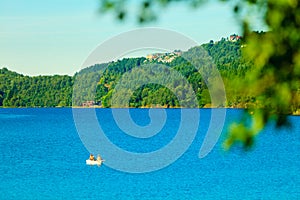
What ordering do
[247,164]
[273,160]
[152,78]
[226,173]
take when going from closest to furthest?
[226,173], [247,164], [273,160], [152,78]

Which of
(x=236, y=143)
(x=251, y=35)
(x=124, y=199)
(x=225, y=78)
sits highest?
(x=251, y=35)

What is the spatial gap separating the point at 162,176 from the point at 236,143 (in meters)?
36.1

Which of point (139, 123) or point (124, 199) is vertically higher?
point (139, 123)

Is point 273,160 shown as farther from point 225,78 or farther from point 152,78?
point 152,78

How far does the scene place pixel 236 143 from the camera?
3.62 metres

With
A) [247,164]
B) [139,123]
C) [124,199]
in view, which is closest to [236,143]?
[124,199]

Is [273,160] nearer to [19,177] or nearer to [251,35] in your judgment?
[19,177]

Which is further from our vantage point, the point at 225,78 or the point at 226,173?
the point at 226,173

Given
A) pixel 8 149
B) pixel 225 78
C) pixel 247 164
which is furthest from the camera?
pixel 8 149

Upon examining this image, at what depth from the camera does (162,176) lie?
39.4 meters

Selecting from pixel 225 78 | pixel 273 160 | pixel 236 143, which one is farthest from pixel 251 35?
pixel 273 160

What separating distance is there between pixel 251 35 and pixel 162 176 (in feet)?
119

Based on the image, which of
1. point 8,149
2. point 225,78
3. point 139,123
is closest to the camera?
point 225,78

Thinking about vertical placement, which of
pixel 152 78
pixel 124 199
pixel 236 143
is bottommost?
pixel 124 199
